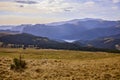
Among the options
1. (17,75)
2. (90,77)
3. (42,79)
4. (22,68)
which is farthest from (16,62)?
(90,77)

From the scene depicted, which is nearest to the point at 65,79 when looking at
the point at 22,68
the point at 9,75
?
the point at 9,75

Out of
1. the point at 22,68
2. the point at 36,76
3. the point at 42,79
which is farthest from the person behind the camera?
the point at 22,68

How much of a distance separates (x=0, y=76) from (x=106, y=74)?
14.9 meters

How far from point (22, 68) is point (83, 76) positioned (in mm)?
11538

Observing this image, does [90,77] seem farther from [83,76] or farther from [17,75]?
[17,75]

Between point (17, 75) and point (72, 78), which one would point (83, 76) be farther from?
point (17, 75)

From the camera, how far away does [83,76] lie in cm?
3488

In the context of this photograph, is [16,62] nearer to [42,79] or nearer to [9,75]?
[9,75]

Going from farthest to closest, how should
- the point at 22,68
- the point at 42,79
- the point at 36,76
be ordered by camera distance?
the point at 22,68
the point at 36,76
the point at 42,79

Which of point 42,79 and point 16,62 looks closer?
point 42,79

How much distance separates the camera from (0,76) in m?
33.7

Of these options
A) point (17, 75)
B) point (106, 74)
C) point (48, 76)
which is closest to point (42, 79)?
point (48, 76)

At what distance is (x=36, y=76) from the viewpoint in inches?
1348

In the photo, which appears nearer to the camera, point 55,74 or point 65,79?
point 65,79
